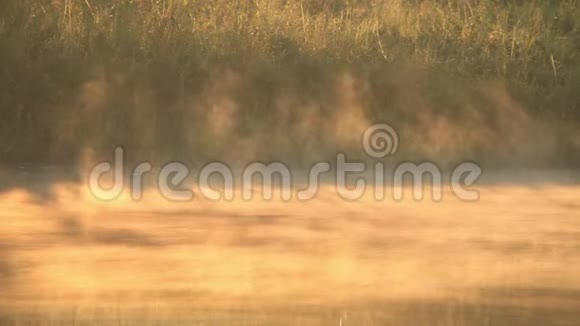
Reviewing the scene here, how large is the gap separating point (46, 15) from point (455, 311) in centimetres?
643

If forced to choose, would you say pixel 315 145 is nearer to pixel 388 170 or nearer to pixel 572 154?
pixel 388 170

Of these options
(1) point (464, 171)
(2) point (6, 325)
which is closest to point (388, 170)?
(1) point (464, 171)

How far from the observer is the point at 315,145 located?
10.1m

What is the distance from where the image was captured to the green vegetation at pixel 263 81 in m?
10.0
